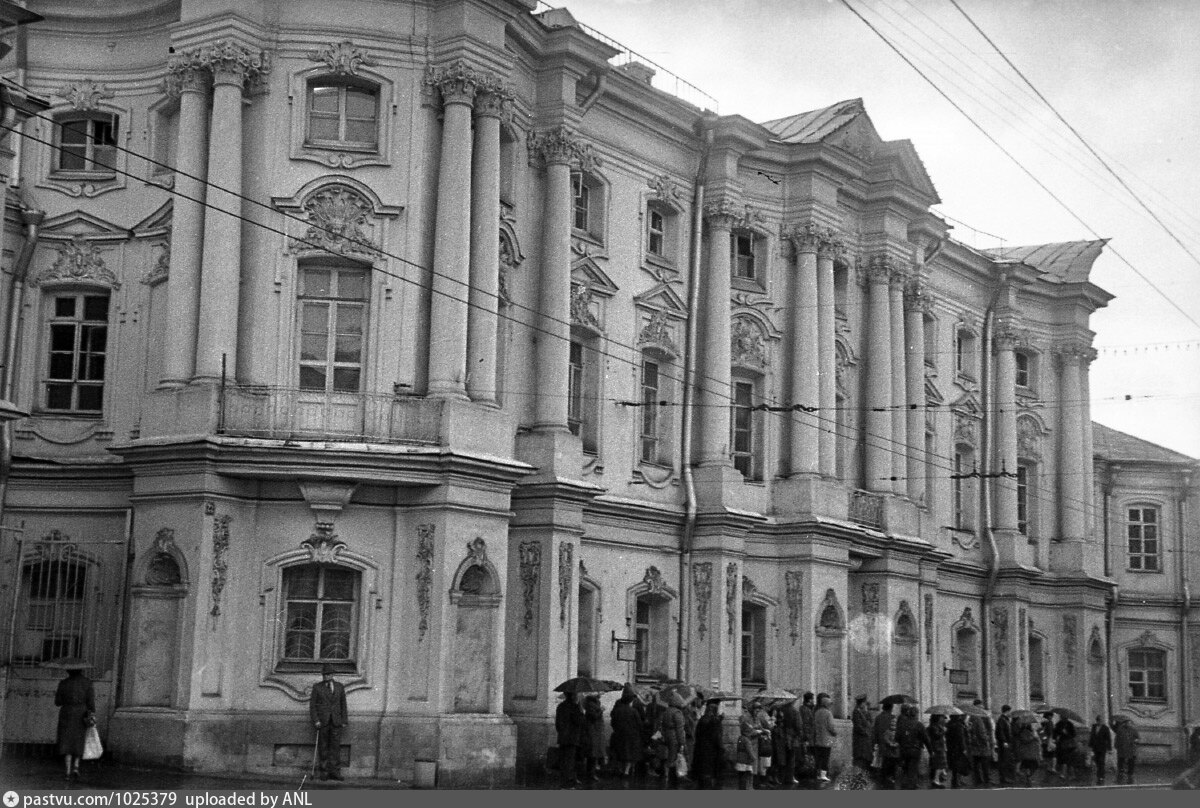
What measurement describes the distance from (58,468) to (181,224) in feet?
13.5

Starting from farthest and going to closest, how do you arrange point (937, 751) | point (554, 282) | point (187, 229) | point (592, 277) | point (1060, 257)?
1. point (1060, 257)
2. point (592, 277)
3. point (937, 751)
4. point (554, 282)
5. point (187, 229)

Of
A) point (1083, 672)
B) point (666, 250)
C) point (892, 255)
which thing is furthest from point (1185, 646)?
point (666, 250)

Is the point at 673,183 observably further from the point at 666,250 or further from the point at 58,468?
the point at 58,468

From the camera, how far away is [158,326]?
25.7 metres

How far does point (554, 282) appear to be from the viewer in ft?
91.2

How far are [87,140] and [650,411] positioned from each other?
10514 millimetres

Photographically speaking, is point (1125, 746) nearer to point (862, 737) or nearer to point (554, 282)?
point (862, 737)

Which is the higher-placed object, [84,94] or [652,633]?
[84,94]

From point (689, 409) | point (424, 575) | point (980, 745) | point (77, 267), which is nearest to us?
point (424, 575)

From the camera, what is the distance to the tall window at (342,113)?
25.1m

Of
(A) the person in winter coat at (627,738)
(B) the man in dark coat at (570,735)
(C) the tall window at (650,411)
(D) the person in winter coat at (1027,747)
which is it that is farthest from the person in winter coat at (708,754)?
(D) the person in winter coat at (1027,747)

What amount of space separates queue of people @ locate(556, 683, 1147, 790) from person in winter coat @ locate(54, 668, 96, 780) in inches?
261

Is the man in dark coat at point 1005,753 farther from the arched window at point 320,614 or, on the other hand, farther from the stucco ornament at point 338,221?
the stucco ornament at point 338,221

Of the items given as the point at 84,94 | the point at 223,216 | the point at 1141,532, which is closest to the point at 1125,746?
the point at 1141,532
